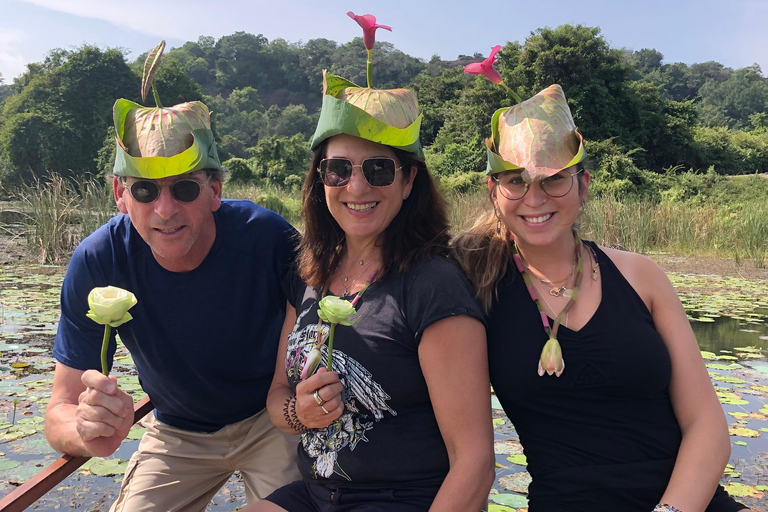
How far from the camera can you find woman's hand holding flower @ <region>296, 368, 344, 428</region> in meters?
1.58

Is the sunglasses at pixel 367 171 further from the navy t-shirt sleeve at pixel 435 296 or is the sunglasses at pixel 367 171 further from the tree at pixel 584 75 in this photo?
the tree at pixel 584 75

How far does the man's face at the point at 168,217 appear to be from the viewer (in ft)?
6.57

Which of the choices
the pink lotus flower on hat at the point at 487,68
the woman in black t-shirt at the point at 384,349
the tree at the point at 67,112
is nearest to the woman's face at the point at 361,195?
the woman in black t-shirt at the point at 384,349

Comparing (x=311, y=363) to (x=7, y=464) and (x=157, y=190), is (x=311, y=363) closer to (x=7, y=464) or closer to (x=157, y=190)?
(x=157, y=190)

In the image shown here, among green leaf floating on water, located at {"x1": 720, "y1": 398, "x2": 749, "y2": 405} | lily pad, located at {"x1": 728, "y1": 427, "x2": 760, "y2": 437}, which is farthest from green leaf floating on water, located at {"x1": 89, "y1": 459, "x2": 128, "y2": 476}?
green leaf floating on water, located at {"x1": 720, "y1": 398, "x2": 749, "y2": 405}

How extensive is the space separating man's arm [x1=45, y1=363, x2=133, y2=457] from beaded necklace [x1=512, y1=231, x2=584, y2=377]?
3.82ft

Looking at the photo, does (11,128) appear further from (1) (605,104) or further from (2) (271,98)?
(2) (271,98)

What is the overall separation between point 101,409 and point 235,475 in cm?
165

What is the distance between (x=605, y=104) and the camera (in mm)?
21609

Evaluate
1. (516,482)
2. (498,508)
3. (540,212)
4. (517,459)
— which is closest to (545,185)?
(540,212)

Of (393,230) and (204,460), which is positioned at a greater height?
(393,230)

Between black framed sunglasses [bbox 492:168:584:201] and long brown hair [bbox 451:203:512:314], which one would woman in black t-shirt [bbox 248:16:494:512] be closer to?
long brown hair [bbox 451:203:512:314]

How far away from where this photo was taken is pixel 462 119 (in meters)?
27.3

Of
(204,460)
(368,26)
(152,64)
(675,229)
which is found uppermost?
(368,26)
